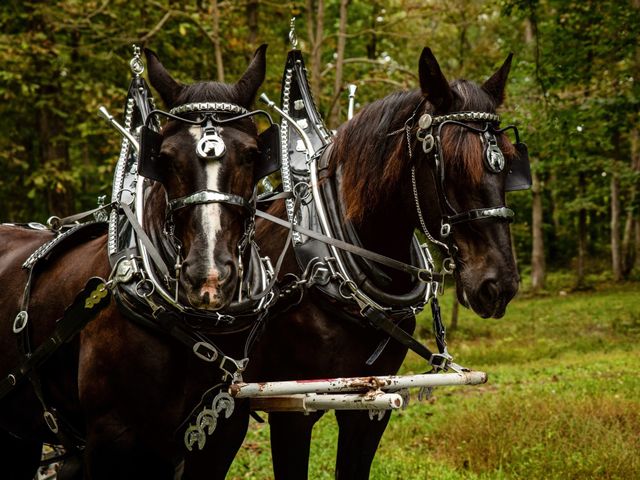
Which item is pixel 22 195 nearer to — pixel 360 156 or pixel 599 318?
pixel 360 156

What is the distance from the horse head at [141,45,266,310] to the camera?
2.38 meters

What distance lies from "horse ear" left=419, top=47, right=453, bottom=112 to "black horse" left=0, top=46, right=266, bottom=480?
0.78 metres

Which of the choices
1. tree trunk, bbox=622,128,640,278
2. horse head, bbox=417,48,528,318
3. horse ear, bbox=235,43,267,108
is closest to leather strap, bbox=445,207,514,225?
horse head, bbox=417,48,528,318

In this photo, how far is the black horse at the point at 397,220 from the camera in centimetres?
295

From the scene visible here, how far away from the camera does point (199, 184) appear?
2488mm

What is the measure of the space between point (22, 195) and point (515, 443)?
1076 centimetres

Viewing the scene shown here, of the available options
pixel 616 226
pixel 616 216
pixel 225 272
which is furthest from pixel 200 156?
pixel 616 226

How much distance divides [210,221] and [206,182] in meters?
0.15

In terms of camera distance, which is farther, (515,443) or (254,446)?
(254,446)

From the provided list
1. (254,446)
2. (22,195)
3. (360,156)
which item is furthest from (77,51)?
(360,156)

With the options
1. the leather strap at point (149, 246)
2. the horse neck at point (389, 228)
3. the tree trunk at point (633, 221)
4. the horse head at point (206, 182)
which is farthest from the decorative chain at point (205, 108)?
the tree trunk at point (633, 221)

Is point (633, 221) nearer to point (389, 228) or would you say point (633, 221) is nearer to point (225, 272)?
point (389, 228)

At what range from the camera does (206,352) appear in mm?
2680

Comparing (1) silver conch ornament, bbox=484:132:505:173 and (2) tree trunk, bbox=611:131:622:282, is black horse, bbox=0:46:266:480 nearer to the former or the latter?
(1) silver conch ornament, bbox=484:132:505:173
